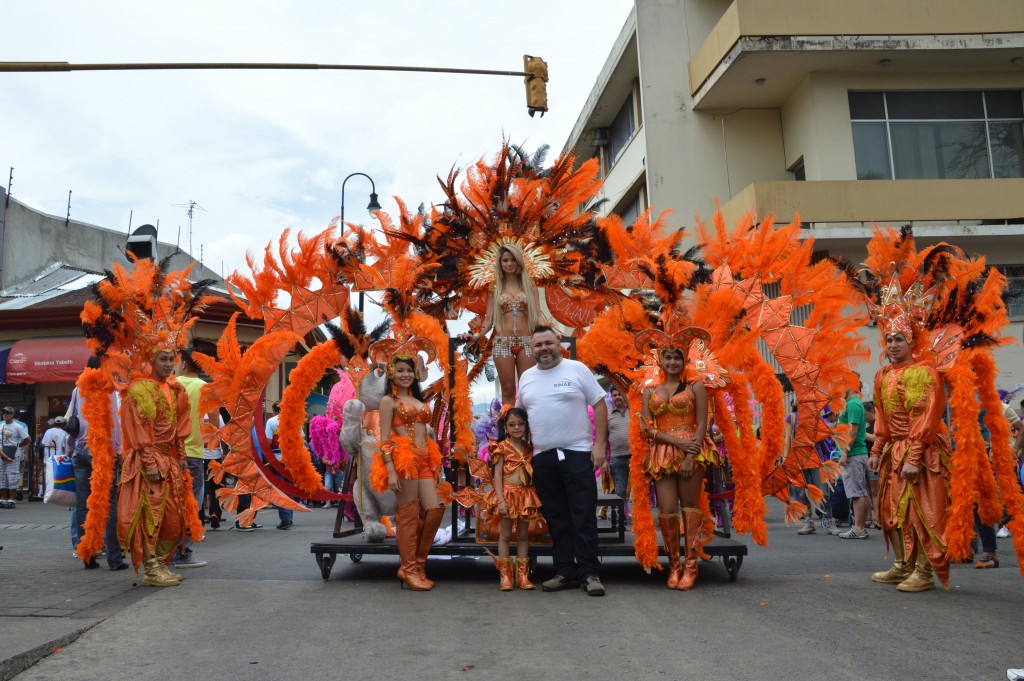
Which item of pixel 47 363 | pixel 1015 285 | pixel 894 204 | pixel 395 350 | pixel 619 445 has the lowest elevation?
pixel 619 445

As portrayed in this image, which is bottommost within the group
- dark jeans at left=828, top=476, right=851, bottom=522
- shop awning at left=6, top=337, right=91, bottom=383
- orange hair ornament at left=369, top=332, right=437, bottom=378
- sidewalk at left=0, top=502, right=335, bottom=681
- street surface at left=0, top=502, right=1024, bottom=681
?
street surface at left=0, top=502, right=1024, bottom=681

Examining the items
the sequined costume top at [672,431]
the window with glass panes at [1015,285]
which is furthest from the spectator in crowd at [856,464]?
the window with glass panes at [1015,285]

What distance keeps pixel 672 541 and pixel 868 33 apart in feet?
48.8

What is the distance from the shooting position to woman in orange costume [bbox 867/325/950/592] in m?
6.38

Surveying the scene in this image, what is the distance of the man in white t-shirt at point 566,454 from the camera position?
254 inches

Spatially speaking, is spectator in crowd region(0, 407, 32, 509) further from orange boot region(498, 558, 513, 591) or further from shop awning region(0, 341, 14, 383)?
orange boot region(498, 558, 513, 591)

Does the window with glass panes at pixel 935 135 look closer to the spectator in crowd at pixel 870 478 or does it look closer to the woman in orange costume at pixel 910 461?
the spectator in crowd at pixel 870 478

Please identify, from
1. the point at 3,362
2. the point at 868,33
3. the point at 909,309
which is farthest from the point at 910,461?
the point at 3,362

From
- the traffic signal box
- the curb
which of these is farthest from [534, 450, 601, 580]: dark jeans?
the traffic signal box

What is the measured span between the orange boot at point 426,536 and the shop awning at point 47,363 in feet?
52.2

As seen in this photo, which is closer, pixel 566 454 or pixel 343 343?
pixel 566 454

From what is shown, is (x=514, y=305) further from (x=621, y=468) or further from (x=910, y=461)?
(x=621, y=468)

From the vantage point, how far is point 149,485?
6.84 metres

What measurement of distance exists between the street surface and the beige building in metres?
11.4
